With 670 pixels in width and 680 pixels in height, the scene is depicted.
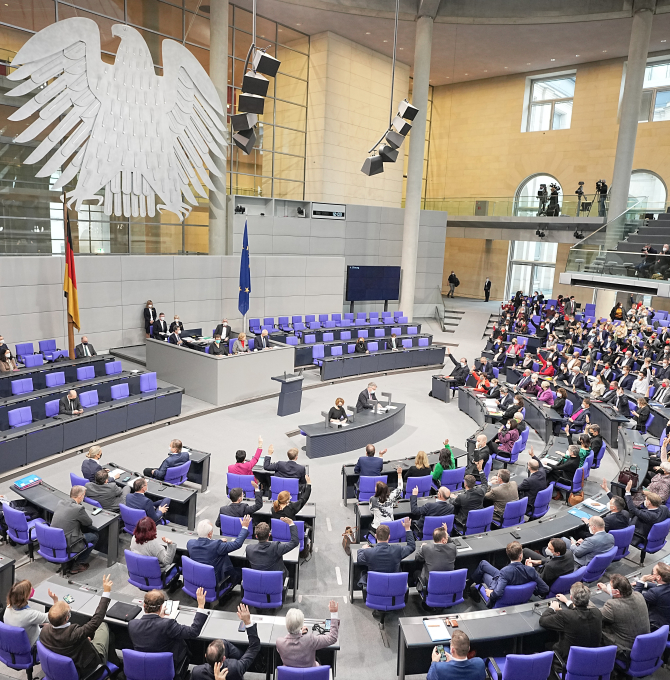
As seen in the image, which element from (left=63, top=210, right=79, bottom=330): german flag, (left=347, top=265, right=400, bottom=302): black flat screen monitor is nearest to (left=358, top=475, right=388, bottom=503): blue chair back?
(left=63, top=210, right=79, bottom=330): german flag

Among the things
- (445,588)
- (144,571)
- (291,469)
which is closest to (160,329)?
(291,469)

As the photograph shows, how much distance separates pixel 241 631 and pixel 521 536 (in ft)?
11.3

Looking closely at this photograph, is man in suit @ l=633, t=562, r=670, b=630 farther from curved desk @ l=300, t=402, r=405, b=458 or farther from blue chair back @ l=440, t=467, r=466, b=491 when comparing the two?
curved desk @ l=300, t=402, r=405, b=458

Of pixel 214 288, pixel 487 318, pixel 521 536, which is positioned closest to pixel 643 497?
pixel 521 536

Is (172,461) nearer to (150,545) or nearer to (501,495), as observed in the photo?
(150,545)

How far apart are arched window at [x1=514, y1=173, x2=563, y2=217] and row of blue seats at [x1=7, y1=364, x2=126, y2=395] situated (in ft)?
61.1

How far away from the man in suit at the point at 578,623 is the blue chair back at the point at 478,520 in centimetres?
216

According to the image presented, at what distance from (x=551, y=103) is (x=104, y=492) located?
27918mm

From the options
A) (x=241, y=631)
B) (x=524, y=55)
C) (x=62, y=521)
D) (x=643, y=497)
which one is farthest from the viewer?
(x=524, y=55)

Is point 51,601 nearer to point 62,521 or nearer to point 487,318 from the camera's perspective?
point 62,521

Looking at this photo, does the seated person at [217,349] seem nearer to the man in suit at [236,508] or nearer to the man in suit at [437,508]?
the man in suit at [236,508]

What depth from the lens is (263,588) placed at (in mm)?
5480

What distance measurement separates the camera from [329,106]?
2202 centimetres

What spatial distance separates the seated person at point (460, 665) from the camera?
160 inches
